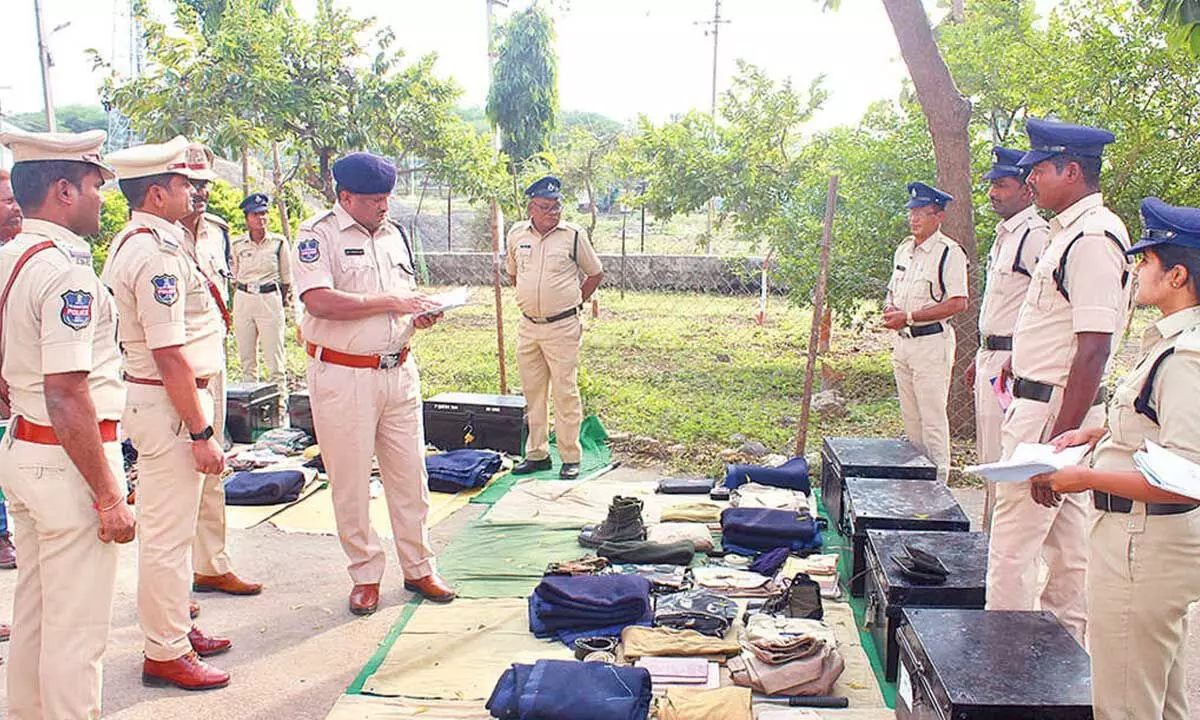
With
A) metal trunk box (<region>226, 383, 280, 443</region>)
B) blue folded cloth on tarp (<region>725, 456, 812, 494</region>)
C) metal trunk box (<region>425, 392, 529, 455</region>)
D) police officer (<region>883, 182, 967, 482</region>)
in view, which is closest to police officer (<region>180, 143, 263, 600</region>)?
metal trunk box (<region>425, 392, 529, 455</region>)

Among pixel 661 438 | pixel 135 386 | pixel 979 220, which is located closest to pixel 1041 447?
pixel 135 386

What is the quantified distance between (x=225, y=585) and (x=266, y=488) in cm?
142

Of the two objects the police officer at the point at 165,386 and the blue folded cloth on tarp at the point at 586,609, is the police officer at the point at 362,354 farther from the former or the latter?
the blue folded cloth on tarp at the point at 586,609

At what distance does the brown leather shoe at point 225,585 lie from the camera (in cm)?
456

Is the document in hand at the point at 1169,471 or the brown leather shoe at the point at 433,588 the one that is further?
the brown leather shoe at the point at 433,588

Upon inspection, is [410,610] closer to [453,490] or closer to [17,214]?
[453,490]

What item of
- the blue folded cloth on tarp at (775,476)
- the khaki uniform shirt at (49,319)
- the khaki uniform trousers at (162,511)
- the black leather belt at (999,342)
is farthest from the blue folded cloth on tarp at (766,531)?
the khaki uniform shirt at (49,319)

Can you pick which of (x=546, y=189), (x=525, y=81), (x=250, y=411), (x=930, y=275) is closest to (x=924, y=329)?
(x=930, y=275)

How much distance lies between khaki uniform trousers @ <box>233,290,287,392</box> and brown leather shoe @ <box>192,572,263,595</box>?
11.8ft

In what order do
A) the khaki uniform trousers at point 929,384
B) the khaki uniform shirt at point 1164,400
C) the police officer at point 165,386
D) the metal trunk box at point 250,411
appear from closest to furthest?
1. the khaki uniform shirt at point 1164,400
2. the police officer at point 165,386
3. the khaki uniform trousers at point 929,384
4. the metal trunk box at point 250,411

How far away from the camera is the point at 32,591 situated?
109 inches

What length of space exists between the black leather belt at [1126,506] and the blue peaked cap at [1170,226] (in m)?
0.64

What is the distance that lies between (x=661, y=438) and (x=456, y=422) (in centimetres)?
167

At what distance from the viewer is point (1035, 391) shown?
350 centimetres
